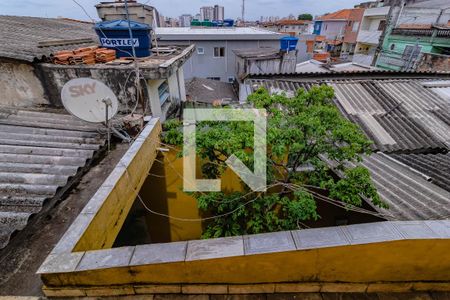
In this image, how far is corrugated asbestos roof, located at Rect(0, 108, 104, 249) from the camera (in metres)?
3.32

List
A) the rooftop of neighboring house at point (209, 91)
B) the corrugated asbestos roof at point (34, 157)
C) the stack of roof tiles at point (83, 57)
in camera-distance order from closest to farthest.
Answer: the corrugated asbestos roof at point (34, 157), the stack of roof tiles at point (83, 57), the rooftop of neighboring house at point (209, 91)

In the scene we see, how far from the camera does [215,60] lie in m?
25.2

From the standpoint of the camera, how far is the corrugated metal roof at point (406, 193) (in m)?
4.35

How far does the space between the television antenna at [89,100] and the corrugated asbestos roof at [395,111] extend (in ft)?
24.1

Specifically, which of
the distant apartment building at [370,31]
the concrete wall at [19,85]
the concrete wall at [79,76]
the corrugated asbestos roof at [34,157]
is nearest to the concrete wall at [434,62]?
the distant apartment building at [370,31]

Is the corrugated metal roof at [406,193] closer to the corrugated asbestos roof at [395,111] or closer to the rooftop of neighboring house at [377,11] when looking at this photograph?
the corrugated asbestos roof at [395,111]

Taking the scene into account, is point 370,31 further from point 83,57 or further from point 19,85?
point 19,85

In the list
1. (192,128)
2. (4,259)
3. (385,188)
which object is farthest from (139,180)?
(385,188)

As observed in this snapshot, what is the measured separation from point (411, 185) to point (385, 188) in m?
0.73

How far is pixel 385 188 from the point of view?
17.5 ft

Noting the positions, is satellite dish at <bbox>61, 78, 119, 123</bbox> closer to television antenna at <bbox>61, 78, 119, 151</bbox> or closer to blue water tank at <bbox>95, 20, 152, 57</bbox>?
television antenna at <bbox>61, 78, 119, 151</bbox>

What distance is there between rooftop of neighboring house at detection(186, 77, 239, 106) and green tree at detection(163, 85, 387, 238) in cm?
1339

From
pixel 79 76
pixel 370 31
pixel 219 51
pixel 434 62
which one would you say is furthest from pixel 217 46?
pixel 370 31

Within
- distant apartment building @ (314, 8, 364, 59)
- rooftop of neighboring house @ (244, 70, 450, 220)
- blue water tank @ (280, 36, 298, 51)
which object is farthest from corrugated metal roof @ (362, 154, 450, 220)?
distant apartment building @ (314, 8, 364, 59)
